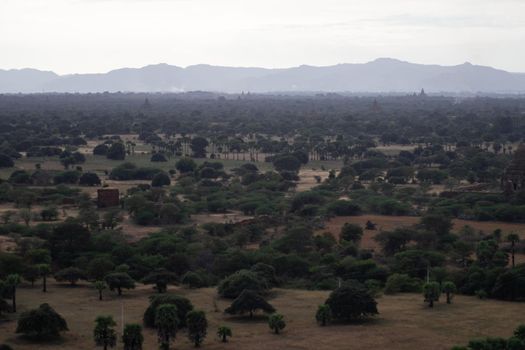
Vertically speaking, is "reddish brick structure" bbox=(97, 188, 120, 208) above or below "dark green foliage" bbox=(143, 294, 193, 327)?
above

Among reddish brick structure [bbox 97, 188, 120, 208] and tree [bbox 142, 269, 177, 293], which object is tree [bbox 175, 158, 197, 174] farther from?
tree [bbox 142, 269, 177, 293]

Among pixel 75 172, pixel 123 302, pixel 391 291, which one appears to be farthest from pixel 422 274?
pixel 75 172

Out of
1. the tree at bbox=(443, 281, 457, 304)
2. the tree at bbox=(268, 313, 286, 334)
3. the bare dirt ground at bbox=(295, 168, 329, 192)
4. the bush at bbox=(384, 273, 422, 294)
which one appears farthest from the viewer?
the bare dirt ground at bbox=(295, 168, 329, 192)

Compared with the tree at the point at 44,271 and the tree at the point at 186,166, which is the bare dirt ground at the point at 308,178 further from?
the tree at the point at 44,271

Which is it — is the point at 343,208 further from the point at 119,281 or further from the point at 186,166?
the point at 186,166

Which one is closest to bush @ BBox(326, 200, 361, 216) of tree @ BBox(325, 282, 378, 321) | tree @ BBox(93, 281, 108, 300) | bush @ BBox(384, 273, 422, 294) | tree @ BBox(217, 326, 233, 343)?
bush @ BBox(384, 273, 422, 294)

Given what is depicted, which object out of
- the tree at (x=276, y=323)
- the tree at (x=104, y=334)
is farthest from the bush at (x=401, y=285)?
the tree at (x=104, y=334)

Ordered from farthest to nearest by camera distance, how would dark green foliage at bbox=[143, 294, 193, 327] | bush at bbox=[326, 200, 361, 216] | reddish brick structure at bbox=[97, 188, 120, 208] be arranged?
1. reddish brick structure at bbox=[97, 188, 120, 208]
2. bush at bbox=[326, 200, 361, 216]
3. dark green foliage at bbox=[143, 294, 193, 327]
